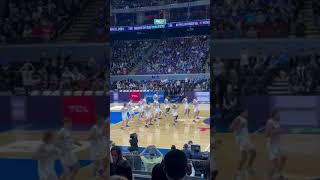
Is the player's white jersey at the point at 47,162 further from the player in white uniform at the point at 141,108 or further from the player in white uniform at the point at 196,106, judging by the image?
the player in white uniform at the point at 196,106

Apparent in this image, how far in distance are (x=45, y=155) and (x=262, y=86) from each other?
3886mm

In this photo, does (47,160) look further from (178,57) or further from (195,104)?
(195,104)

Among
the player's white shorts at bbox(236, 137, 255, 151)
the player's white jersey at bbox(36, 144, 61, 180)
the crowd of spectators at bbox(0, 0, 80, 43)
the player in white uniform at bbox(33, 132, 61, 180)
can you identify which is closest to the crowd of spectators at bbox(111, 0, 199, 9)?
the crowd of spectators at bbox(0, 0, 80, 43)

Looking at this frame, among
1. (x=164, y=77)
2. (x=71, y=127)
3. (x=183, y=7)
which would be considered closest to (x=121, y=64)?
(x=164, y=77)

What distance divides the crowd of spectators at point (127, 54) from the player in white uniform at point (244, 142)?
9.43ft

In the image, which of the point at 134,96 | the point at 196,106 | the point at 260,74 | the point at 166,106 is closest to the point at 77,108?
the point at 134,96

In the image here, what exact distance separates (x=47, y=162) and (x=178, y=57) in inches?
170

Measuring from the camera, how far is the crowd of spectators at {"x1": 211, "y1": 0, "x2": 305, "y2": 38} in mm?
7883

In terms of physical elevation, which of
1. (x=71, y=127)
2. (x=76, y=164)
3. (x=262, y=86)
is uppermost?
(x=262, y=86)

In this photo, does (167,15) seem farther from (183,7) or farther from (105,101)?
(105,101)

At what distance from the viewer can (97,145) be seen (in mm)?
7168

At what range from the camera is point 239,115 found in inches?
304

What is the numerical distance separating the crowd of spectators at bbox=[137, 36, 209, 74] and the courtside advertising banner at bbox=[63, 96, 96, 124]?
2.29 meters

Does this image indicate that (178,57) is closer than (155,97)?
Yes
